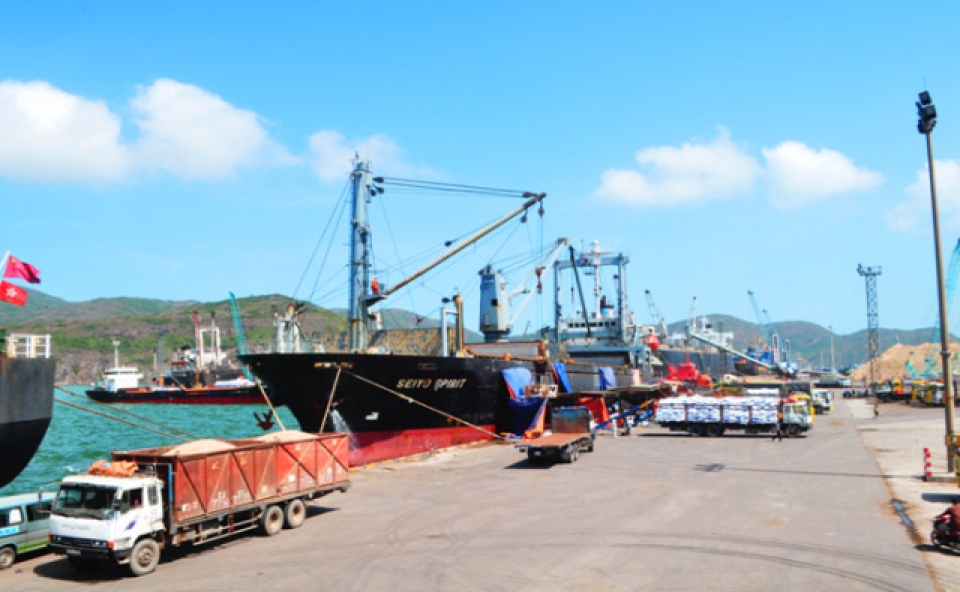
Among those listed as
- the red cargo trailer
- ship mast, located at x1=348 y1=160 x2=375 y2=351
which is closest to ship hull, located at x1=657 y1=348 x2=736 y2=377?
ship mast, located at x1=348 y1=160 x2=375 y2=351

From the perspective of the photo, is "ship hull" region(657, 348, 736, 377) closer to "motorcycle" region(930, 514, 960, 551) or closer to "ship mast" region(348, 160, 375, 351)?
"ship mast" region(348, 160, 375, 351)

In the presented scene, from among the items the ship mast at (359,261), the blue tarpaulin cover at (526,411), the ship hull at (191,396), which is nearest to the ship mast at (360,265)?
the ship mast at (359,261)

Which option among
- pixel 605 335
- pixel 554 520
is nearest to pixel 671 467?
pixel 554 520

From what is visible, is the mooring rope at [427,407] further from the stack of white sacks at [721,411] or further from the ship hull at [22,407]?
the ship hull at [22,407]

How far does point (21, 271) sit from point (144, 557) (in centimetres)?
1147

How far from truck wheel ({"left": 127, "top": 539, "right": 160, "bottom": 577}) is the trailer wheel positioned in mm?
4042

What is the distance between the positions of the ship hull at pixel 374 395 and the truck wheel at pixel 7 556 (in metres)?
14.7

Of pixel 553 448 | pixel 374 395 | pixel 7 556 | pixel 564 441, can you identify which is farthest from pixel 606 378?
pixel 7 556

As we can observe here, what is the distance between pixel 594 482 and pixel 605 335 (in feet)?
244

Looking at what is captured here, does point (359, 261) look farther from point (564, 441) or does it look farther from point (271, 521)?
point (271, 521)

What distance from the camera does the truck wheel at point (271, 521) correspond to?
1830 cm

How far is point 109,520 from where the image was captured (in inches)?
579

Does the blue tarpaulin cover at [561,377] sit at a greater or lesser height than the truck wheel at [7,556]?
greater

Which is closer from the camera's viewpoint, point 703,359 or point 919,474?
point 919,474
